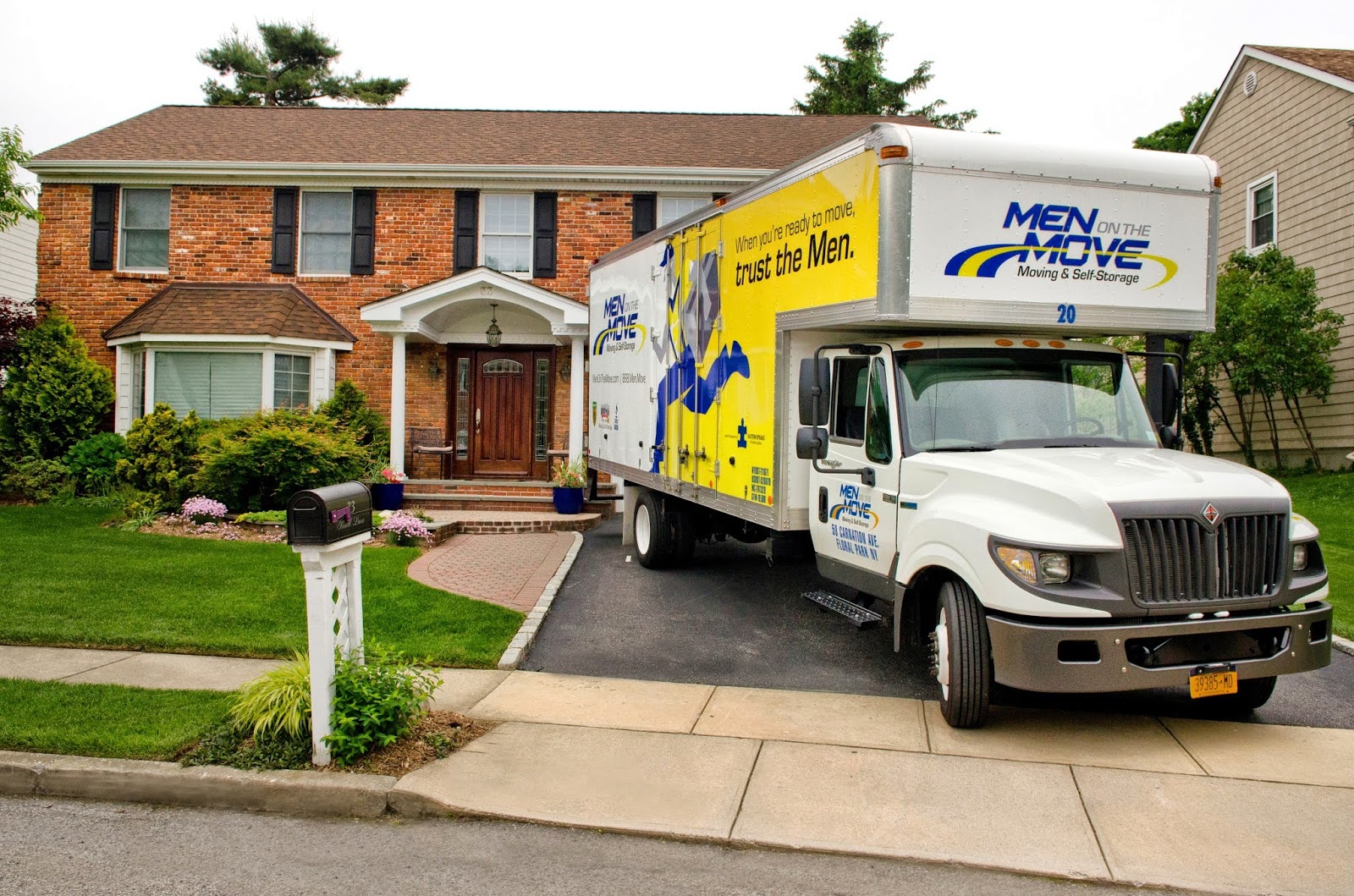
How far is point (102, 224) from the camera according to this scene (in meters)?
17.6

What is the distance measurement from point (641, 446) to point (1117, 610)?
20.2 feet

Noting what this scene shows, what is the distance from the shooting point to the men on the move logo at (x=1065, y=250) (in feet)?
19.8

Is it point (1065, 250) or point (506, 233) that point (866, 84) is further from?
point (1065, 250)

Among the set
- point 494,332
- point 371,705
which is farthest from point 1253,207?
point 371,705

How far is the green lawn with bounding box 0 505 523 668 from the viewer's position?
7121mm

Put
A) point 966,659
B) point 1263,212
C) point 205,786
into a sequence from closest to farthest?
point 205,786
point 966,659
point 1263,212

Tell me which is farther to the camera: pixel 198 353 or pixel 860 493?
pixel 198 353

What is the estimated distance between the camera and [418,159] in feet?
57.8

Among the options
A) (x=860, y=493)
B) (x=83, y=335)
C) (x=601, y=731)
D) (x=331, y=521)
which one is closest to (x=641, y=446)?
(x=860, y=493)

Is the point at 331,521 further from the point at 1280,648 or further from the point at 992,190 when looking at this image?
the point at 1280,648

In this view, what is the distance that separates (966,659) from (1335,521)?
31.2 ft

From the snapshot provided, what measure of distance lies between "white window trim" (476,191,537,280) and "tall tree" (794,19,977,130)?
23956 millimetres

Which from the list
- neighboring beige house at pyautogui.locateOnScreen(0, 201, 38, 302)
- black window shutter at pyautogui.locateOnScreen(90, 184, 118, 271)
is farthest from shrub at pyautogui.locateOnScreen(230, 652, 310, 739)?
neighboring beige house at pyautogui.locateOnScreen(0, 201, 38, 302)

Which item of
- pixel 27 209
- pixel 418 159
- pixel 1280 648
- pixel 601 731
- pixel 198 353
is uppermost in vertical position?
pixel 418 159
